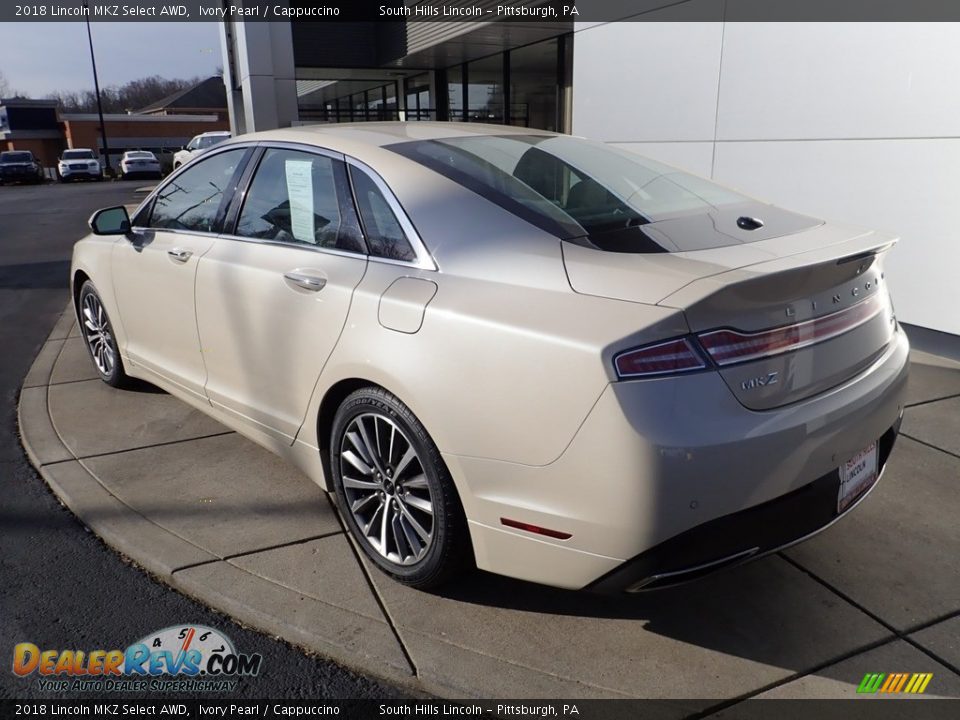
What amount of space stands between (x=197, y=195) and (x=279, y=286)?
1215 mm

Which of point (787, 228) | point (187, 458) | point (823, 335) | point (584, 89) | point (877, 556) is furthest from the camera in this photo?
point (584, 89)

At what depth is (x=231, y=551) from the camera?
3.19m

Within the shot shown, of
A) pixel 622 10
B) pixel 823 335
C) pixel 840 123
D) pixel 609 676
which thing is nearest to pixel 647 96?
pixel 622 10

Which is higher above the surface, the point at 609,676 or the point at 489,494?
the point at 489,494

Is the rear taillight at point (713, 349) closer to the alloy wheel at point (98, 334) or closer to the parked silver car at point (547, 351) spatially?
the parked silver car at point (547, 351)

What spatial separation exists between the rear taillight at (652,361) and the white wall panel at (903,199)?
4257 mm

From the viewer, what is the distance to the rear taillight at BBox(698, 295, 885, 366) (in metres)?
2.16

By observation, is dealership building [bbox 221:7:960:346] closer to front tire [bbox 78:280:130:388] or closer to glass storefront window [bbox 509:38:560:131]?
front tire [bbox 78:280:130:388]

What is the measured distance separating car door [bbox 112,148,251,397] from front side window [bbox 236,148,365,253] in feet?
0.85

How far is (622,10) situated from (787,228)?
6.31 m

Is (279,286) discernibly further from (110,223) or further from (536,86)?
(536,86)

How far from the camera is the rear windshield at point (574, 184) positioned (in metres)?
2.64

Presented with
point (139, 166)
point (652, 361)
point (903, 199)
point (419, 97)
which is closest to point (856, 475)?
point (652, 361)

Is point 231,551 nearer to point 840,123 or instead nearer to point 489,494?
point 489,494
